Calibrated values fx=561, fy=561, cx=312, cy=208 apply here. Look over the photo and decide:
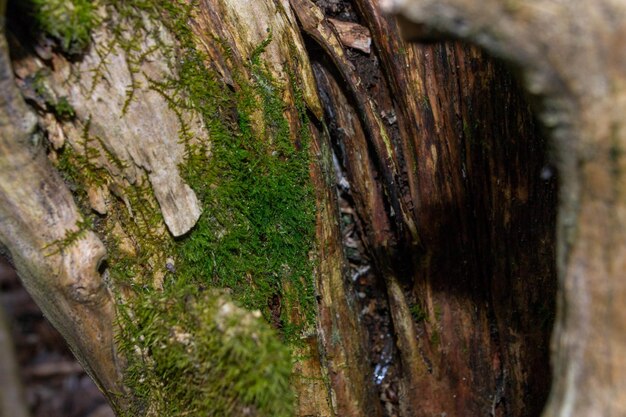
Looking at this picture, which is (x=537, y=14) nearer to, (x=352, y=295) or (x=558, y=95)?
(x=558, y=95)

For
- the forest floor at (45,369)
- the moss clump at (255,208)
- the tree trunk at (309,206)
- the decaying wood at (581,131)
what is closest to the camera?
the decaying wood at (581,131)

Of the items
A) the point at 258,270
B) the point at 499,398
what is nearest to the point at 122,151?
the point at 258,270

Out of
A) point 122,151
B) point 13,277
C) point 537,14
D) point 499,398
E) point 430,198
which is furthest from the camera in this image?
point 13,277

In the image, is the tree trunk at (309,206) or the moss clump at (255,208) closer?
the tree trunk at (309,206)

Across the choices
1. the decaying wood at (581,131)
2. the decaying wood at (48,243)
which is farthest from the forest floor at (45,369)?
the decaying wood at (581,131)

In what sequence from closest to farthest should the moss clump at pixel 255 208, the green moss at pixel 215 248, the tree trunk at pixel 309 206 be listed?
the tree trunk at pixel 309 206, the green moss at pixel 215 248, the moss clump at pixel 255 208

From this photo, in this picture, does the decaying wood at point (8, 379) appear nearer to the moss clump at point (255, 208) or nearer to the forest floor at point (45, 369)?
the moss clump at point (255, 208)

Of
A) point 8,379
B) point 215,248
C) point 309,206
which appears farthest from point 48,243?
point 309,206
